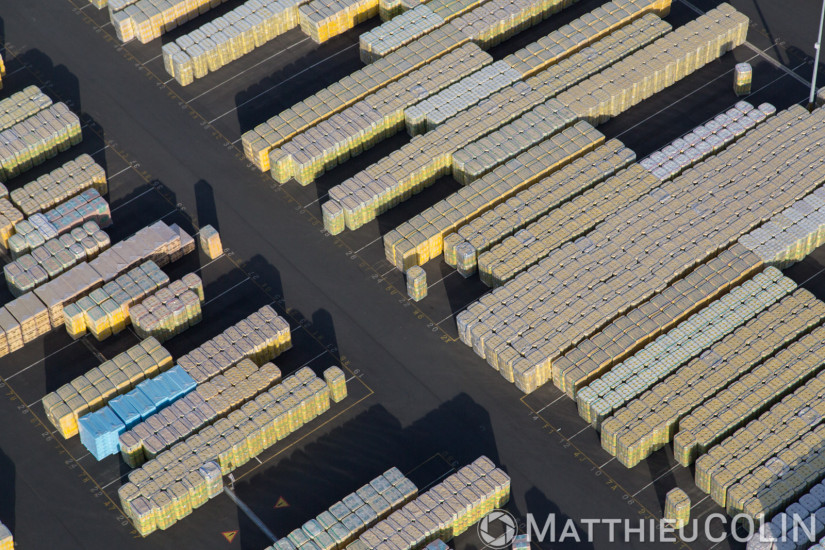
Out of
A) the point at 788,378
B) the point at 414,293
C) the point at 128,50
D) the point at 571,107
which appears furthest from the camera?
the point at 128,50

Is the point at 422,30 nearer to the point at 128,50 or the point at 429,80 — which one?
the point at 429,80

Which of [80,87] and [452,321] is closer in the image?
[452,321]

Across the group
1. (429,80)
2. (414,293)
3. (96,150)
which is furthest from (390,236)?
(96,150)

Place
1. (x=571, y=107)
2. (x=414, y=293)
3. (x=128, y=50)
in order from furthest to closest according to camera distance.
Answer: (x=128, y=50), (x=571, y=107), (x=414, y=293)

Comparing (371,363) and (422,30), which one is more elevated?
(422,30)

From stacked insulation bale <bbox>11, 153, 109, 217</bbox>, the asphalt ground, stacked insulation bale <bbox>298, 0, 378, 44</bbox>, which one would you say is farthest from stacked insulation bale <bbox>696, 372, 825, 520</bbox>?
stacked insulation bale <bbox>298, 0, 378, 44</bbox>

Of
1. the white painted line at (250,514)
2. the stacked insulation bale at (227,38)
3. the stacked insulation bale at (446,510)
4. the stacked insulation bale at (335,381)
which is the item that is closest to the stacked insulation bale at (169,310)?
the stacked insulation bale at (335,381)
